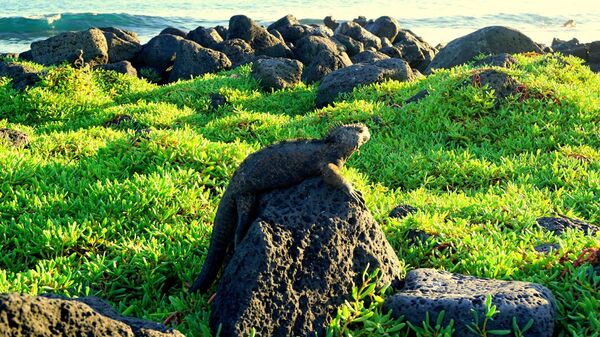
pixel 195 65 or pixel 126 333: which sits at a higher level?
pixel 126 333

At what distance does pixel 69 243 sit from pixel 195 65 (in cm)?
1008

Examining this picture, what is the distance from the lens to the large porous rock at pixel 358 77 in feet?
34.2

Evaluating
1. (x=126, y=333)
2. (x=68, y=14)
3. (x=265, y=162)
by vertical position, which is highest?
(x=265, y=162)

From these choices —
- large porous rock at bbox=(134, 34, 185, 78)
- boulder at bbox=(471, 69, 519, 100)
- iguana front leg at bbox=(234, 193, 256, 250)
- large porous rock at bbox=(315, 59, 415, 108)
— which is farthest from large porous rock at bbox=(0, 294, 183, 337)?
large porous rock at bbox=(134, 34, 185, 78)

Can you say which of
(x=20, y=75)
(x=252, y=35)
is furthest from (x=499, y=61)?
(x=20, y=75)

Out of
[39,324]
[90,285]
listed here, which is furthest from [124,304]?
[39,324]

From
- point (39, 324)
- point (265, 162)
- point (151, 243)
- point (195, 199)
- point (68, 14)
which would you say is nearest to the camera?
point (39, 324)

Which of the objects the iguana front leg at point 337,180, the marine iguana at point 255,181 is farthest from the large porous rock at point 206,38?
the iguana front leg at point 337,180

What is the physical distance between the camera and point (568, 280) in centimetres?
392

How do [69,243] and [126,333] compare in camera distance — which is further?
[69,243]

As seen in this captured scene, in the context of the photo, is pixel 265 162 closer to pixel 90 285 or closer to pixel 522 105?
pixel 90 285

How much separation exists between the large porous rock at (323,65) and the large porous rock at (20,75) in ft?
16.6

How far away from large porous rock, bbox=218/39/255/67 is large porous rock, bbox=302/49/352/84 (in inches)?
135

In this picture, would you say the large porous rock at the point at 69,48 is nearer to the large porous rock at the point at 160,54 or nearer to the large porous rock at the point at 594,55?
the large porous rock at the point at 160,54
